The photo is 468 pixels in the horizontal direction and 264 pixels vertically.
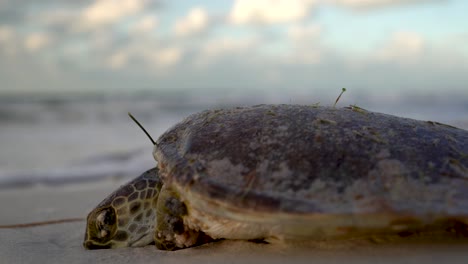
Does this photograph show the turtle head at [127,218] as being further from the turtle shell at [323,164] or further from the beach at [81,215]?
the turtle shell at [323,164]

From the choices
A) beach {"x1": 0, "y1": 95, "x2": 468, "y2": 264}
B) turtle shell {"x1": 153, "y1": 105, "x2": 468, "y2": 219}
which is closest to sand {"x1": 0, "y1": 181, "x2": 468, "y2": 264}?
beach {"x1": 0, "y1": 95, "x2": 468, "y2": 264}

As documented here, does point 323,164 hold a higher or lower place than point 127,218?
higher

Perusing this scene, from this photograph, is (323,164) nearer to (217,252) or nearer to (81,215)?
(217,252)

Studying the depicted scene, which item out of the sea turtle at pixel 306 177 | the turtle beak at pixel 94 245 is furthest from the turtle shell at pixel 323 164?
the turtle beak at pixel 94 245

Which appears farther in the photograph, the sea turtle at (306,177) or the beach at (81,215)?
the beach at (81,215)

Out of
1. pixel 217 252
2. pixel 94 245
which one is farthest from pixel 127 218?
pixel 217 252

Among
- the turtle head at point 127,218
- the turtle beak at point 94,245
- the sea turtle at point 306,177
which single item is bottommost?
the turtle beak at point 94,245
